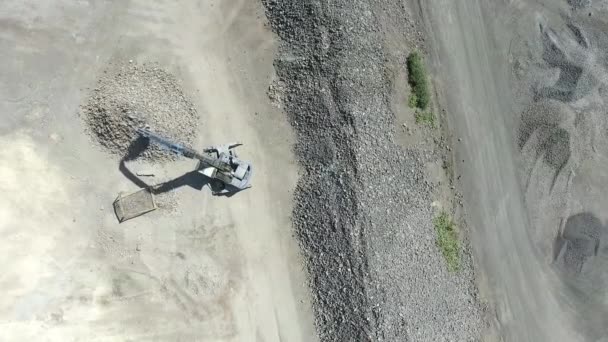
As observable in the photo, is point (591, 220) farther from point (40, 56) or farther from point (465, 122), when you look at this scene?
point (40, 56)

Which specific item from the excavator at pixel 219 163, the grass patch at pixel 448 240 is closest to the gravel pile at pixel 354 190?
Result: the grass patch at pixel 448 240

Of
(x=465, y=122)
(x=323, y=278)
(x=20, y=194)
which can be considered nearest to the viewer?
(x=20, y=194)

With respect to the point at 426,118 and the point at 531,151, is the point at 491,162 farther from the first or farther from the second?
the point at 426,118

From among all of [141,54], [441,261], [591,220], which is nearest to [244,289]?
[441,261]

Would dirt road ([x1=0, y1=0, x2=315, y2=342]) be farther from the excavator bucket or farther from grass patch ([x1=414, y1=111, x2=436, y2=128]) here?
grass patch ([x1=414, y1=111, x2=436, y2=128])

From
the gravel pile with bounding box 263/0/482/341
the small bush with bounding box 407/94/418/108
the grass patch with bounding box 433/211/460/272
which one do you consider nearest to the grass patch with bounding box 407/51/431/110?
the small bush with bounding box 407/94/418/108

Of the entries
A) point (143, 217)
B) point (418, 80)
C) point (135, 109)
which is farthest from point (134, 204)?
point (418, 80)
